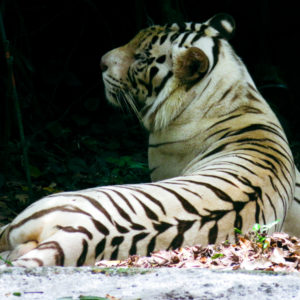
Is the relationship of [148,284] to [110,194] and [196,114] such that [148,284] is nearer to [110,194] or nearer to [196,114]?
[110,194]

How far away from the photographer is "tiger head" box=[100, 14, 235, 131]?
14.6 ft

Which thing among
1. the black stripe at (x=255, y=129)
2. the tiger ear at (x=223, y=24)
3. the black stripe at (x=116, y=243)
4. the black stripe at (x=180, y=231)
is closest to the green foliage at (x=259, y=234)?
the black stripe at (x=180, y=231)

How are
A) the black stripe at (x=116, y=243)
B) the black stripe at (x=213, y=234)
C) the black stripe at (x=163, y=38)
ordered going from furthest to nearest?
the black stripe at (x=163, y=38)
the black stripe at (x=213, y=234)
the black stripe at (x=116, y=243)

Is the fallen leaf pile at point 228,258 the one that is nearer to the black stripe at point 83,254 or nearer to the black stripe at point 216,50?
the black stripe at point 83,254

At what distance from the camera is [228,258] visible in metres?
2.83

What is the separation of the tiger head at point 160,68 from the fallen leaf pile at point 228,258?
1676 mm

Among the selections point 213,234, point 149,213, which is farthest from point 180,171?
point 149,213

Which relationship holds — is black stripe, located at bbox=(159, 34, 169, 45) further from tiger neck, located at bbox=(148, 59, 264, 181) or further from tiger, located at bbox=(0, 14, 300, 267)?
tiger neck, located at bbox=(148, 59, 264, 181)

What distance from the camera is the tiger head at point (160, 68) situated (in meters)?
4.45

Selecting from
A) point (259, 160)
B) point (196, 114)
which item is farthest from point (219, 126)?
point (259, 160)

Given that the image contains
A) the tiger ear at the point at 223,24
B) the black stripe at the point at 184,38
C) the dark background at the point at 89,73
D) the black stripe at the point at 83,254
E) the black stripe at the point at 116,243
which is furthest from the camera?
the dark background at the point at 89,73

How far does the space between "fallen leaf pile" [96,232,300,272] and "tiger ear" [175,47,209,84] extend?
1.65 meters

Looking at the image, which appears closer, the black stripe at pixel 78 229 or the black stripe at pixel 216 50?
the black stripe at pixel 78 229

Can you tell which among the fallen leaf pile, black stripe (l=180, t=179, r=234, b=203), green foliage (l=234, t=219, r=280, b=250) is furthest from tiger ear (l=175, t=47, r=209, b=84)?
the fallen leaf pile
